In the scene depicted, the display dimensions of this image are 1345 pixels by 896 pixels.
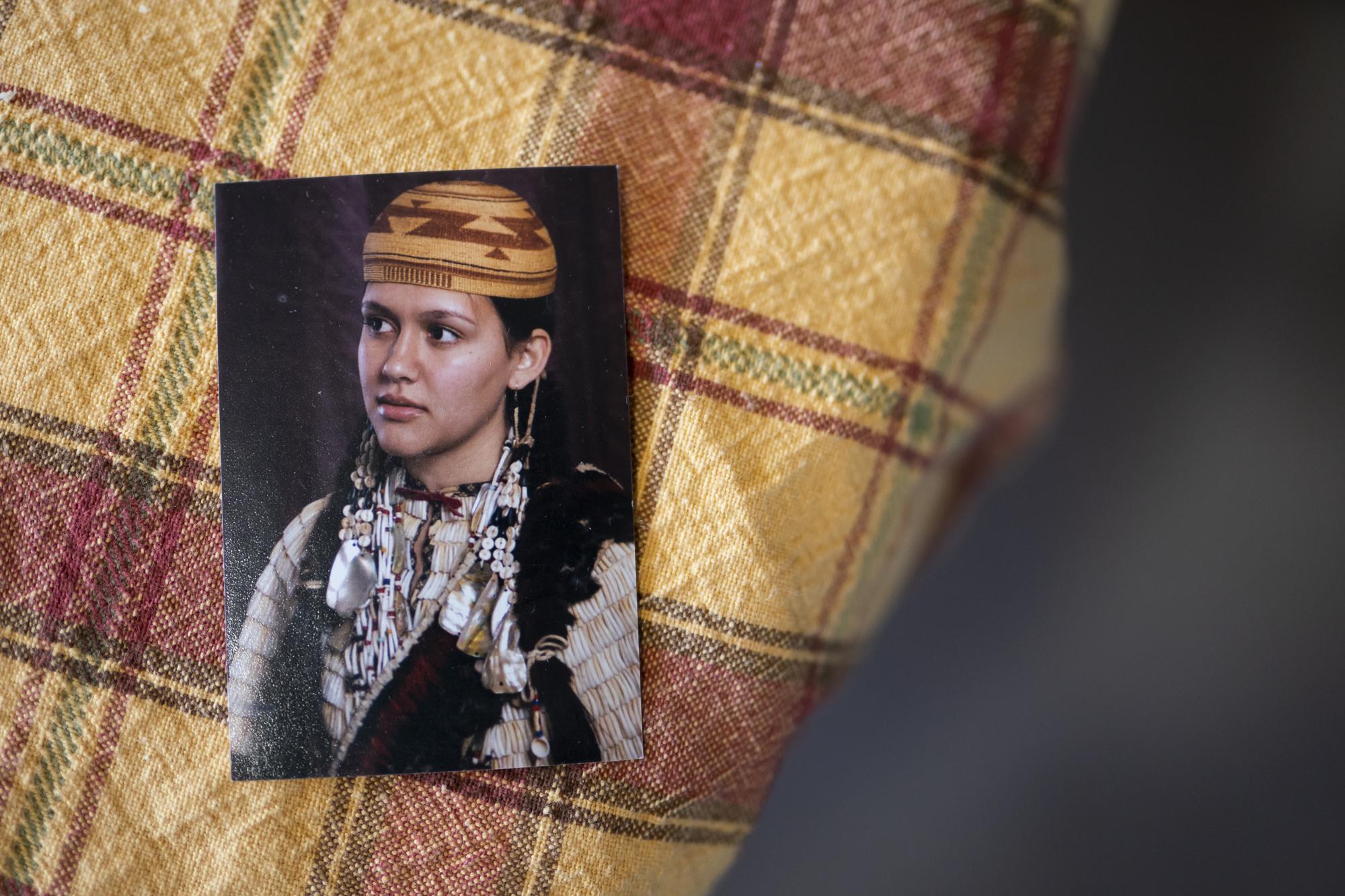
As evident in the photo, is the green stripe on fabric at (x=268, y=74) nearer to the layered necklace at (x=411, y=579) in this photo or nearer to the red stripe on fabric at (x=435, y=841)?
the layered necklace at (x=411, y=579)

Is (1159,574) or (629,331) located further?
(1159,574)

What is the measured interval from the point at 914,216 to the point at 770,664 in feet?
0.70

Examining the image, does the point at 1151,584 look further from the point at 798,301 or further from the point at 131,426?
the point at 131,426

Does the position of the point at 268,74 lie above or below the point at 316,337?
above

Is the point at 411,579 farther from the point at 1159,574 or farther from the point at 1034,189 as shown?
the point at 1159,574

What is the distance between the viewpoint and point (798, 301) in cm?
36

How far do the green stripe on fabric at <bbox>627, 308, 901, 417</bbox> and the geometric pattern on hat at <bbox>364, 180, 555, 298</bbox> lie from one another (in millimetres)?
47

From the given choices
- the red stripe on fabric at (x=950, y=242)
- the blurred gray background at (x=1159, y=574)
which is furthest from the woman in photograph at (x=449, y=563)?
the blurred gray background at (x=1159, y=574)

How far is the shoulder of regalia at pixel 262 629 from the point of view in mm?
336

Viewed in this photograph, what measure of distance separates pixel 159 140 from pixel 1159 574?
0.70 meters

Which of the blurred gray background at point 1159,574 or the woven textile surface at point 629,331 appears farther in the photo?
the blurred gray background at point 1159,574

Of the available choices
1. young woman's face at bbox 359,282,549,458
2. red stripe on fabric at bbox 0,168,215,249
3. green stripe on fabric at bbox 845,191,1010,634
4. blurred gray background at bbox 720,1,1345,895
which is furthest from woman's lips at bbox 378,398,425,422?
blurred gray background at bbox 720,1,1345,895

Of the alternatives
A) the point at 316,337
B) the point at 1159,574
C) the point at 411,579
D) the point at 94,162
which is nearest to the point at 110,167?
the point at 94,162

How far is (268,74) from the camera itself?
1.16ft
